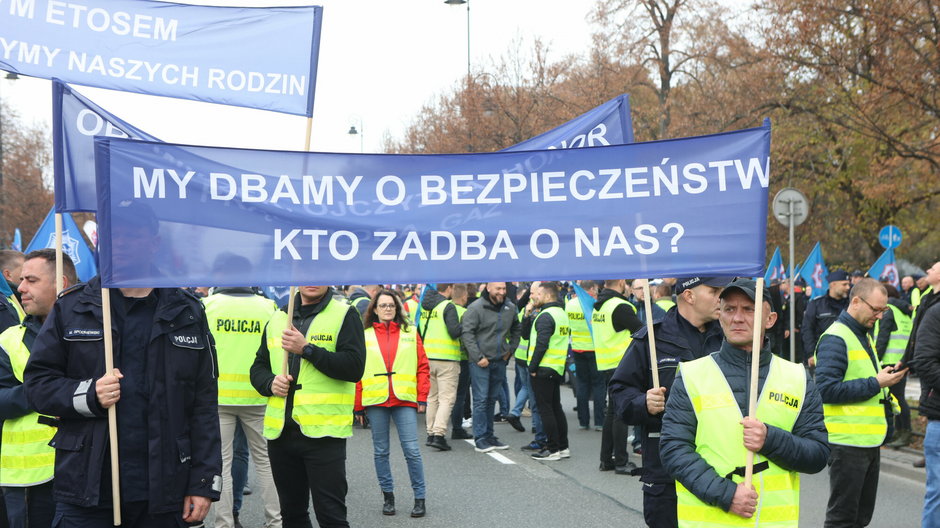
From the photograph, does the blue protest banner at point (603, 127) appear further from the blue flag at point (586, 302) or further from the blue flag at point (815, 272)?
the blue flag at point (815, 272)

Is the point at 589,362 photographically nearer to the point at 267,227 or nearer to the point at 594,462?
the point at 594,462

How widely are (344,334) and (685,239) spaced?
2588 mm

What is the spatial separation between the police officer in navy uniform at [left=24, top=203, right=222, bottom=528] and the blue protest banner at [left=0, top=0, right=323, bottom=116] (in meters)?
1.70

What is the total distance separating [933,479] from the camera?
A: 6.13 meters

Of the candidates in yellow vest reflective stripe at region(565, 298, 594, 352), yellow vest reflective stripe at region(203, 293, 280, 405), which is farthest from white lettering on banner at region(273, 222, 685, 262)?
yellow vest reflective stripe at region(565, 298, 594, 352)

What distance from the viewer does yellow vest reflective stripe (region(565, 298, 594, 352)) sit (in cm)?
1210

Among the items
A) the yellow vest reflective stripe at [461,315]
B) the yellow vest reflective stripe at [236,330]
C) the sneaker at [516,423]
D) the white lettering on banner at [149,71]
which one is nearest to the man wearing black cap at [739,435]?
the white lettering on banner at [149,71]

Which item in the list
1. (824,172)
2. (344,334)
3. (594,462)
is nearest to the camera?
(344,334)

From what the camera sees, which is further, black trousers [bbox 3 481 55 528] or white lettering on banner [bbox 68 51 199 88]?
white lettering on banner [bbox 68 51 199 88]

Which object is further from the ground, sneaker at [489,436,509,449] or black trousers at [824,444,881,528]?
black trousers at [824,444,881,528]

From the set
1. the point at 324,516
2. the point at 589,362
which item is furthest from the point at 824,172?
the point at 324,516

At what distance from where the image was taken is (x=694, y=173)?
13.9 feet

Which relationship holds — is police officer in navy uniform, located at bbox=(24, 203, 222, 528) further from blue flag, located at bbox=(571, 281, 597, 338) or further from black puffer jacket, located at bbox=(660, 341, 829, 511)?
blue flag, located at bbox=(571, 281, 597, 338)

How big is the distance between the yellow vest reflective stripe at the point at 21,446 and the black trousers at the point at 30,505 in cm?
7
